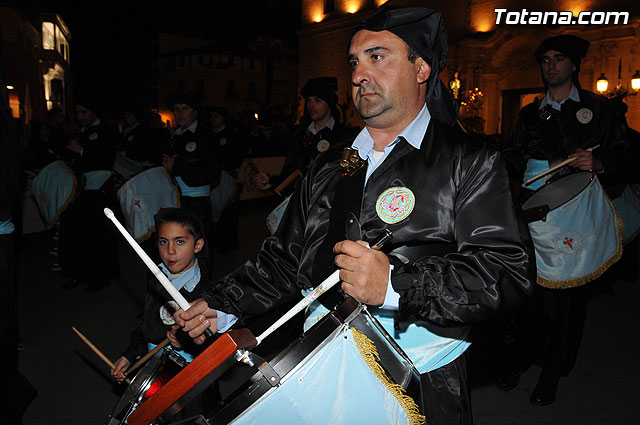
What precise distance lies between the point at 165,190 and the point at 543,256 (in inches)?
152

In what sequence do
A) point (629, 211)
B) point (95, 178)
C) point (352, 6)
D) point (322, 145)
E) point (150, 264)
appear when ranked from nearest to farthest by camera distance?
point (150, 264), point (629, 211), point (322, 145), point (95, 178), point (352, 6)

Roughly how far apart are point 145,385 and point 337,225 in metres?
1.00

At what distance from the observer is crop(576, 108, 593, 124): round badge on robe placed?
3.87 metres

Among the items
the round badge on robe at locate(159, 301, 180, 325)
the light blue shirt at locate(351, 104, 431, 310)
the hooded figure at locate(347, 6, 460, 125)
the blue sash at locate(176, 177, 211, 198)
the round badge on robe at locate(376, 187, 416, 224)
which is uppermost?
the hooded figure at locate(347, 6, 460, 125)

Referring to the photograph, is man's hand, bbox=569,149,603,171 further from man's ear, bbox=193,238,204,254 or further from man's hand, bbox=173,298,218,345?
man's hand, bbox=173,298,218,345

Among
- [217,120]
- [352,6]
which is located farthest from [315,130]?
[352,6]

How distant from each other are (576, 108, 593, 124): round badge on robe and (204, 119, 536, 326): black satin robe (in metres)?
2.53

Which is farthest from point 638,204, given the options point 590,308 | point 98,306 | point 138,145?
point 138,145

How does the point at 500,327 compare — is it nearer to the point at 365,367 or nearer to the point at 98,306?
the point at 365,367

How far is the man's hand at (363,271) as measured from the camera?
140 cm

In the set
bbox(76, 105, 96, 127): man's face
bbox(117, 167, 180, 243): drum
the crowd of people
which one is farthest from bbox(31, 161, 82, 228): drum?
the crowd of people

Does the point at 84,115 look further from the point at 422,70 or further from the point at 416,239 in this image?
the point at 416,239

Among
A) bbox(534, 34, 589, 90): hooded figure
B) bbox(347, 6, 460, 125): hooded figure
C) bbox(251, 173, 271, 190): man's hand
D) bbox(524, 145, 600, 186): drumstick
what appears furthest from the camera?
bbox(251, 173, 271, 190): man's hand

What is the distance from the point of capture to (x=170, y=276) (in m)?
3.31
